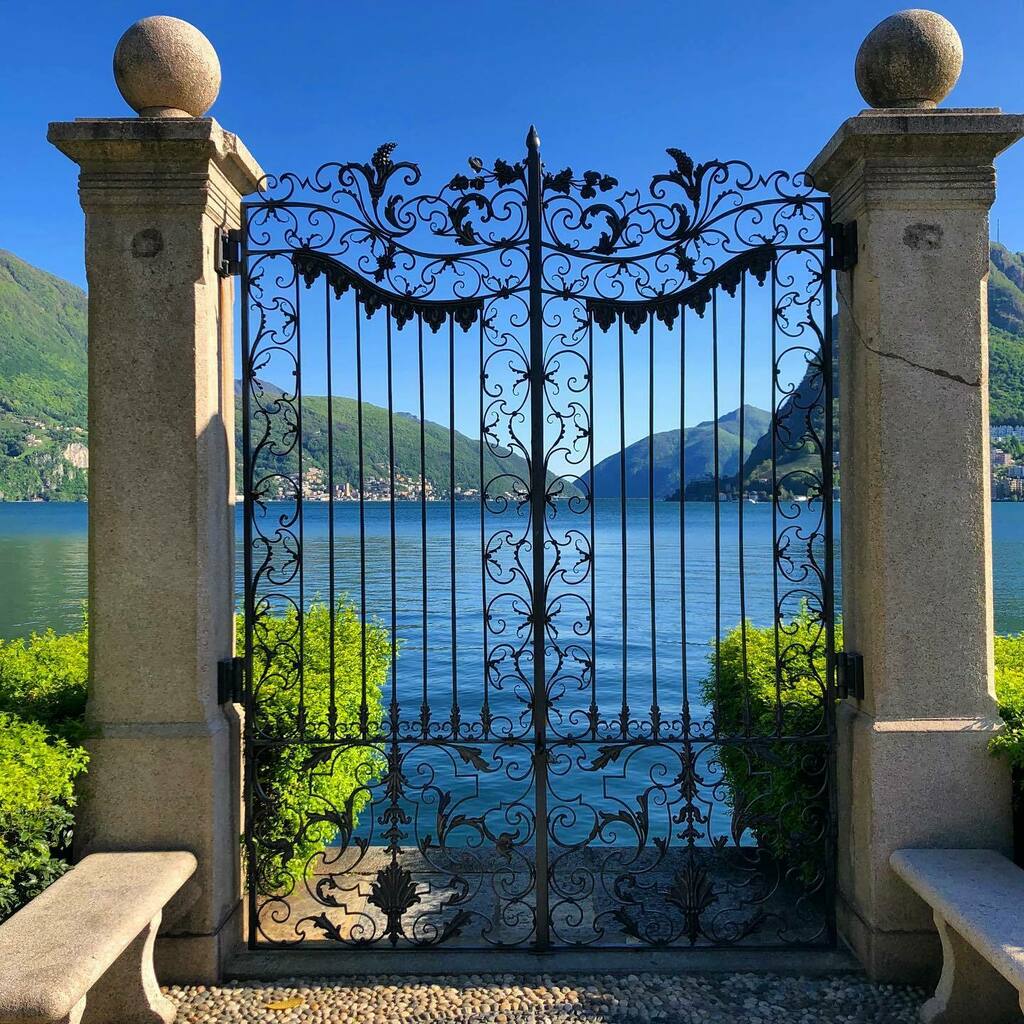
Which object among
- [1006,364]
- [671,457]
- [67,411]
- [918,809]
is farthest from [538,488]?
[67,411]

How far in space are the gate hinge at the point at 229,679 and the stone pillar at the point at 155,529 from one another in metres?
0.10

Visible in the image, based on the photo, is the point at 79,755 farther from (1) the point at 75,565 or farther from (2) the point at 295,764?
(1) the point at 75,565

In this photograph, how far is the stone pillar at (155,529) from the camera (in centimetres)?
424

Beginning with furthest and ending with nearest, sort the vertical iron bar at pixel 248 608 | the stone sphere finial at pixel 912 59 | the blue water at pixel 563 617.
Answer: the blue water at pixel 563 617, the vertical iron bar at pixel 248 608, the stone sphere finial at pixel 912 59

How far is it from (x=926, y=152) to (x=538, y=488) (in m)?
2.54

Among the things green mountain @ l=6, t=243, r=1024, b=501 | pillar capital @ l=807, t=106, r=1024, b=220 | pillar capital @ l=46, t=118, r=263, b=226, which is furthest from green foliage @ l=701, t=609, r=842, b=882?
green mountain @ l=6, t=243, r=1024, b=501

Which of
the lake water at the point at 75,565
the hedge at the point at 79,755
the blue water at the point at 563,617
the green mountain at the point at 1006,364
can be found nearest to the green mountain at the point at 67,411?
the green mountain at the point at 1006,364

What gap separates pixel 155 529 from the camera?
4270 millimetres

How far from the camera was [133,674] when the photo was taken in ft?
14.0

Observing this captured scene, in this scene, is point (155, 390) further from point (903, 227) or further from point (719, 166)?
point (903, 227)

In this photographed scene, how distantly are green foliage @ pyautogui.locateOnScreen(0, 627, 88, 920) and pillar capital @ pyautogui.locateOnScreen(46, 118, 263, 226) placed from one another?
8.28ft

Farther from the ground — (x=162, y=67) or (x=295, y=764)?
(x=162, y=67)

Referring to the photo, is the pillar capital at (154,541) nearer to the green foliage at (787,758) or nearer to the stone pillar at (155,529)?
the stone pillar at (155,529)

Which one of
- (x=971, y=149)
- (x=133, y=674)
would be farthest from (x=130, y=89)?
(x=971, y=149)
